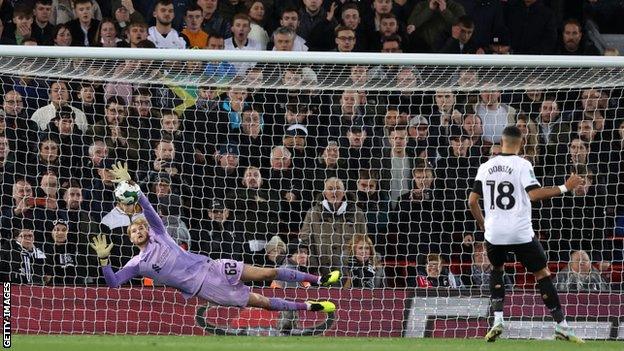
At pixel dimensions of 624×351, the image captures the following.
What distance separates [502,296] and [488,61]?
2.29 m

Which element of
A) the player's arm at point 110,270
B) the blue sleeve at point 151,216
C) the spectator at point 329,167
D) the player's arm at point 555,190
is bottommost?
the player's arm at point 110,270

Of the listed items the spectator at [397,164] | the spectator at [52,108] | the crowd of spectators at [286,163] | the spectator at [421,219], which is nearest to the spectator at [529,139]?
the crowd of spectators at [286,163]

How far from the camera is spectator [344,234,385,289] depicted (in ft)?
49.0

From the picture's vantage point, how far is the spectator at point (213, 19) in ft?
54.7

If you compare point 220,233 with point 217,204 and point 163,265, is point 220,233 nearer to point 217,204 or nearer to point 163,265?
point 217,204

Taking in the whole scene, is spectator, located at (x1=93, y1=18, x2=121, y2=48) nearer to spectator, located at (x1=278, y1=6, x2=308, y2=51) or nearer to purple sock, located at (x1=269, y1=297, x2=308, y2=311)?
spectator, located at (x1=278, y1=6, x2=308, y2=51)

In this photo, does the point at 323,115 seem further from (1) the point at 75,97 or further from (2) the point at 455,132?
(1) the point at 75,97

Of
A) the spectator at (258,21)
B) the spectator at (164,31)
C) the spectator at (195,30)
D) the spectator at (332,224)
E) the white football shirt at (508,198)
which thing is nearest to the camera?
the white football shirt at (508,198)

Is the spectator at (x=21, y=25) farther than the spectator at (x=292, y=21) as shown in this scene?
No

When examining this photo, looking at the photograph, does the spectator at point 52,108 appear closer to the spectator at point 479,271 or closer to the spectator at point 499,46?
the spectator at point 479,271

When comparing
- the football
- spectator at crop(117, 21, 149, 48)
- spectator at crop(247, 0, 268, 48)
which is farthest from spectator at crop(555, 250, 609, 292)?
spectator at crop(117, 21, 149, 48)

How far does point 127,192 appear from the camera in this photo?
44.0ft

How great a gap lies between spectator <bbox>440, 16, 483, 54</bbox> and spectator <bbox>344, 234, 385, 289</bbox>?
9.21 feet

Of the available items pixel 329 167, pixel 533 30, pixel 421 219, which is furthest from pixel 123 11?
pixel 533 30
